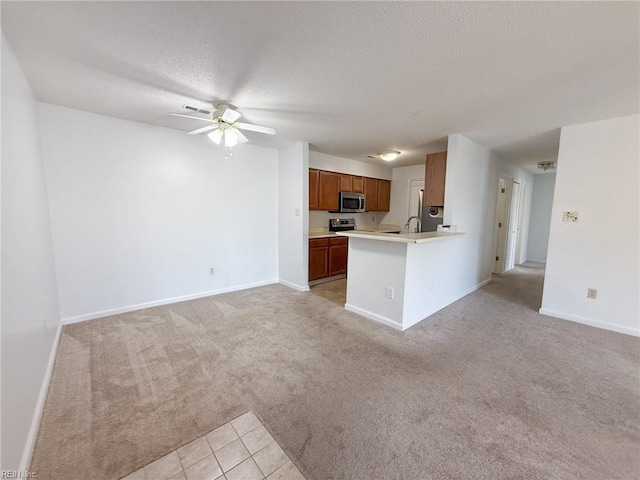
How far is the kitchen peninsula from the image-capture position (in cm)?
286

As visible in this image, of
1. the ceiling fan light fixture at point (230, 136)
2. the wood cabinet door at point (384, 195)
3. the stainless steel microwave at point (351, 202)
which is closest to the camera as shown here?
the ceiling fan light fixture at point (230, 136)

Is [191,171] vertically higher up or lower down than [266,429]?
higher up

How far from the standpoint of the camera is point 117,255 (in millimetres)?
3197

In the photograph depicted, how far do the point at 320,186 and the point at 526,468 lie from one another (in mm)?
4277

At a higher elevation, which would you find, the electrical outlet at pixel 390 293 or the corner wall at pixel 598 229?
the corner wall at pixel 598 229

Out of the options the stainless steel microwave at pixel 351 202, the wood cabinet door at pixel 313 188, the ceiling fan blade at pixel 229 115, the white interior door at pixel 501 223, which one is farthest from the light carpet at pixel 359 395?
→ the white interior door at pixel 501 223

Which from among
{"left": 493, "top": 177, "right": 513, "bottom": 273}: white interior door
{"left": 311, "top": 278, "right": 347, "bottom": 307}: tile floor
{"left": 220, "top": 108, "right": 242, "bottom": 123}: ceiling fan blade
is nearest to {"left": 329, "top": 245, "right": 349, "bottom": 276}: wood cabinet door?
{"left": 311, "top": 278, "right": 347, "bottom": 307}: tile floor

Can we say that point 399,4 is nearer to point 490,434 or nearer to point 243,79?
point 243,79

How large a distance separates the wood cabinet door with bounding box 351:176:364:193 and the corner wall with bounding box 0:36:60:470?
4544mm

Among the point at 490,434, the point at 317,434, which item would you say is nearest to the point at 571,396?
the point at 490,434

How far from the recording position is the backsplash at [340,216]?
17.3ft

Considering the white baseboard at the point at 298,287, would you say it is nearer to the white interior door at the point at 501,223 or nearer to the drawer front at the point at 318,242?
the drawer front at the point at 318,242

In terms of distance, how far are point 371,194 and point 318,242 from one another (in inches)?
80.6

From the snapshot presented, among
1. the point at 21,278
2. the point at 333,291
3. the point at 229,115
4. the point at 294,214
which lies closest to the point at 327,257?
the point at 333,291
